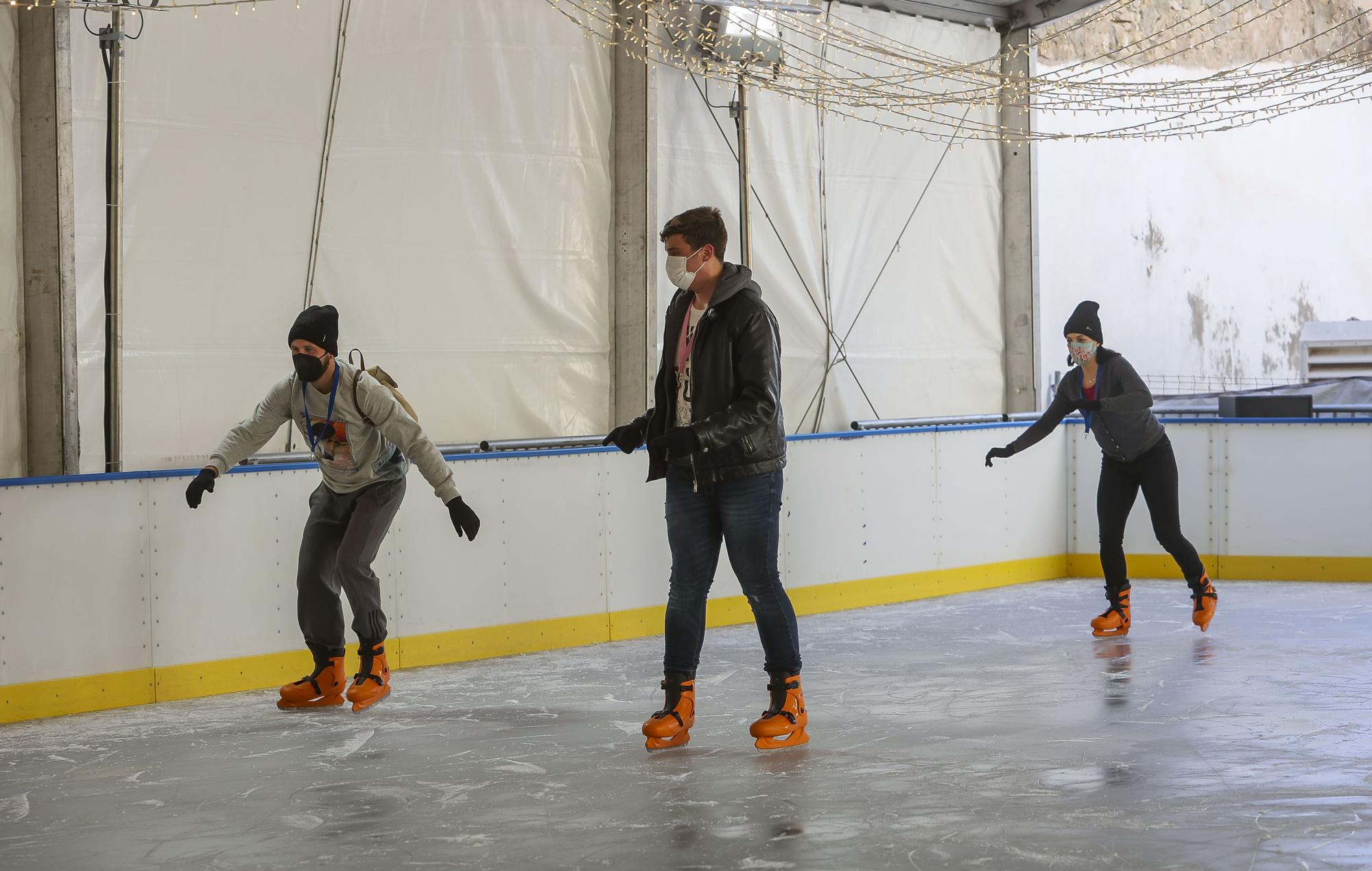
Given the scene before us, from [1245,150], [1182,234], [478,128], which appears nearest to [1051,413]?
[478,128]

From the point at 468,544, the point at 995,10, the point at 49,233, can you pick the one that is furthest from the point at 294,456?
the point at 995,10

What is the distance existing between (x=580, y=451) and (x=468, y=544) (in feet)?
2.77

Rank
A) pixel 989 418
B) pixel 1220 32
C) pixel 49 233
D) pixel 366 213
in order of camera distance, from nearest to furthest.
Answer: pixel 49 233 → pixel 366 213 → pixel 989 418 → pixel 1220 32

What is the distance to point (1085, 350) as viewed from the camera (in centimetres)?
704

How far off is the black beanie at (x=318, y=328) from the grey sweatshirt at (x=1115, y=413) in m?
3.20

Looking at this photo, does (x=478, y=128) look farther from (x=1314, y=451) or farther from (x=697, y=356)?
(x=1314, y=451)

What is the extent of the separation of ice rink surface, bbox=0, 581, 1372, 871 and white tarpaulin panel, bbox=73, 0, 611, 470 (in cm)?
175

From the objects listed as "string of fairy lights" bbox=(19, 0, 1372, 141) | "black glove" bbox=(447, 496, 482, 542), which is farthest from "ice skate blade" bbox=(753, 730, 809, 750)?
"string of fairy lights" bbox=(19, 0, 1372, 141)

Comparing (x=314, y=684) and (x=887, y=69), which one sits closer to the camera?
(x=314, y=684)

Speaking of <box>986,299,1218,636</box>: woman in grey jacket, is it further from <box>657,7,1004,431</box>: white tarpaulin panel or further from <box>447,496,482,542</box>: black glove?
<box>657,7,1004,431</box>: white tarpaulin panel

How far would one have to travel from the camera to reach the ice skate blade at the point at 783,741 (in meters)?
4.83

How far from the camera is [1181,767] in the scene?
14.7 ft

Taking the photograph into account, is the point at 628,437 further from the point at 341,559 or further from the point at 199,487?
the point at 199,487

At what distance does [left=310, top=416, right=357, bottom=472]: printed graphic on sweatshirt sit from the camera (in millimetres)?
5645
